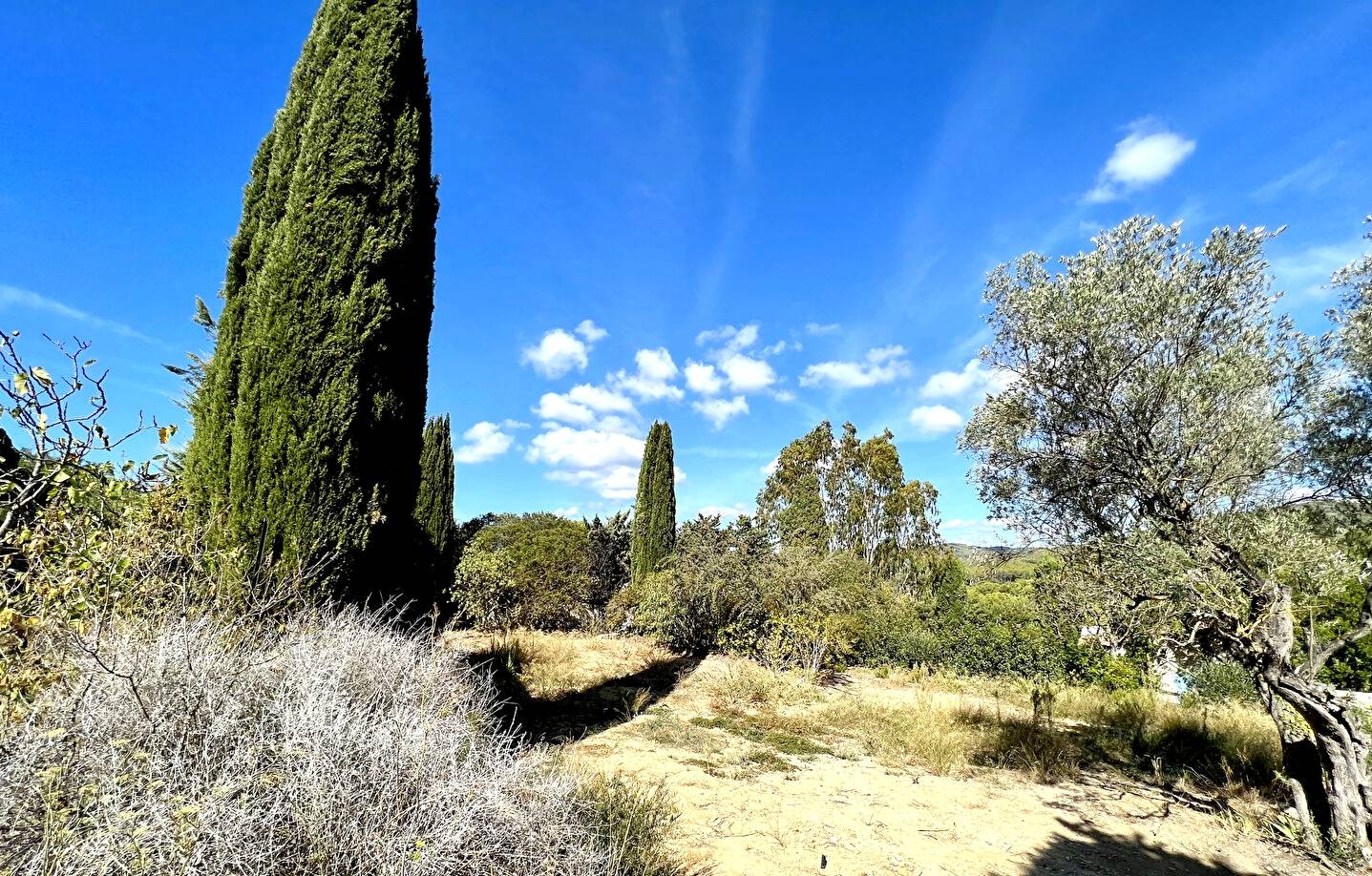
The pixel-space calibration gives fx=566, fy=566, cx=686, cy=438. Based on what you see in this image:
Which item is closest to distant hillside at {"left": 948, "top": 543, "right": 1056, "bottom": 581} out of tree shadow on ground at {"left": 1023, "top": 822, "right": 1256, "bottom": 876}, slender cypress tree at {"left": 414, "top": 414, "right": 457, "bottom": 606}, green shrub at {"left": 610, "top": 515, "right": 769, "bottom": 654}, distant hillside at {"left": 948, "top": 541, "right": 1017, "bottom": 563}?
distant hillside at {"left": 948, "top": 541, "right": 1017, "bottom": 563}

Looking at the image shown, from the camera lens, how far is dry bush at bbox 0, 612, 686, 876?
1.66m

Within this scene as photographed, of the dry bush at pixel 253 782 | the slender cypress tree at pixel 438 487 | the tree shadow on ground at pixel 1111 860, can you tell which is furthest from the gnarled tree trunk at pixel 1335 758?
the slender cypress tree at pixel 438 487

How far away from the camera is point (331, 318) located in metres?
5.04

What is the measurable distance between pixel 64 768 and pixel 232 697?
526mm

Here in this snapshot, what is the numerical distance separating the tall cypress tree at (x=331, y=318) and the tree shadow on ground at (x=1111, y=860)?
5856 millimetres

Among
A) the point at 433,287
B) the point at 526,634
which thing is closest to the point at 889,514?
the point at 526,634

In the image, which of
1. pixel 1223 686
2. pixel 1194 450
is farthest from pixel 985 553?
pixel 1223 686

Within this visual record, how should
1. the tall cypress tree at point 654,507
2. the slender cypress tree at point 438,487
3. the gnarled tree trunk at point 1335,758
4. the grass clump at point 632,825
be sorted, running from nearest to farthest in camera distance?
1. the grass clump at point 632,825
2. the gnarled tree trunk at point 1335,758
3. the slender cypress tree at point 438,487
4. the tall cypress tree at point 654,507

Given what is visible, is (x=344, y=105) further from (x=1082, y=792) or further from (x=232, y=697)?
(x=1082, y=792)

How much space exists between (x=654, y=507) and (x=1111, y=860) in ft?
44.1

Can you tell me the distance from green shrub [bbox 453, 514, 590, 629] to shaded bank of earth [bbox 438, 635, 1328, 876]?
499cm

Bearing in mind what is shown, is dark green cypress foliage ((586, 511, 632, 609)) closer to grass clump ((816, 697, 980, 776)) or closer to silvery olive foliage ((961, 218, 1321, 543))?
grass clump ((816, 697, 980, 776))

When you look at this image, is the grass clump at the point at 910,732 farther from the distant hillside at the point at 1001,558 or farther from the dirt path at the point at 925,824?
the distant hillside at the point at 1001,558

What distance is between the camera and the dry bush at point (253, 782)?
1.66 m
